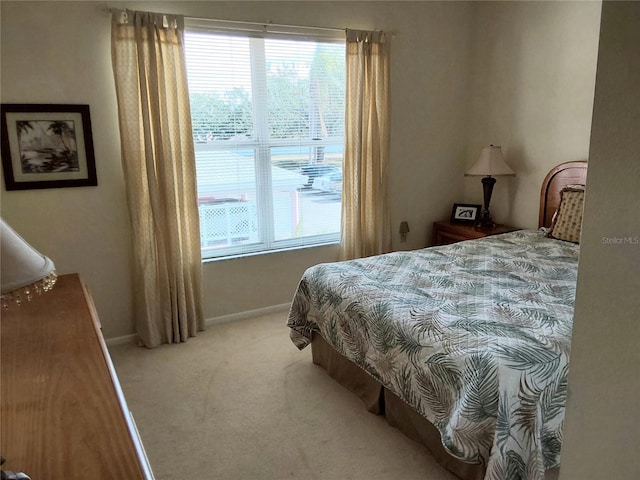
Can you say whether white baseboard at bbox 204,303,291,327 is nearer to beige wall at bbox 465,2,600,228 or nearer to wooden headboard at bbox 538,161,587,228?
beige wall at bbox 465,2,600,228

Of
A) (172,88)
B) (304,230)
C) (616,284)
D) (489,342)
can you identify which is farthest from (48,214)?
(616,284)

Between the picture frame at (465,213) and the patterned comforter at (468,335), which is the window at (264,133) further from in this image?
the picture frame at (465,213)

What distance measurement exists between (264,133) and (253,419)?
207 cm

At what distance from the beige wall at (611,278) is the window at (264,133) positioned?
3050 mm

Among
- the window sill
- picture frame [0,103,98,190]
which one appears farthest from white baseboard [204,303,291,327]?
picture frame [0,103,98,190]

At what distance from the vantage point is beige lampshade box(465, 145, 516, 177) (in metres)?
3.88

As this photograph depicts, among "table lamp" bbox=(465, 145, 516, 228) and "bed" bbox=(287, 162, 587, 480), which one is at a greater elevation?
"table lamp" bbox=(465, 145, 516, 228)

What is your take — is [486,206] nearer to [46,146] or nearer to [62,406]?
[46,146]

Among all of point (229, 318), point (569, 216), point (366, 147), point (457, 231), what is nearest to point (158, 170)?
point (229, 318)

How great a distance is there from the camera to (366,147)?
384 cm

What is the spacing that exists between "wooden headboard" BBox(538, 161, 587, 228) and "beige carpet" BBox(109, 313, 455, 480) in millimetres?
2235

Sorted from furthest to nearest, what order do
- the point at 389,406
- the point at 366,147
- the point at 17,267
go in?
1. the point at 366,147
2. the point at 389,406
3. the point at 17,267

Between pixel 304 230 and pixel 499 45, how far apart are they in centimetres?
232

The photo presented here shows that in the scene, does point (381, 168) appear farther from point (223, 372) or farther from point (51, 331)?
point (51, 331)
